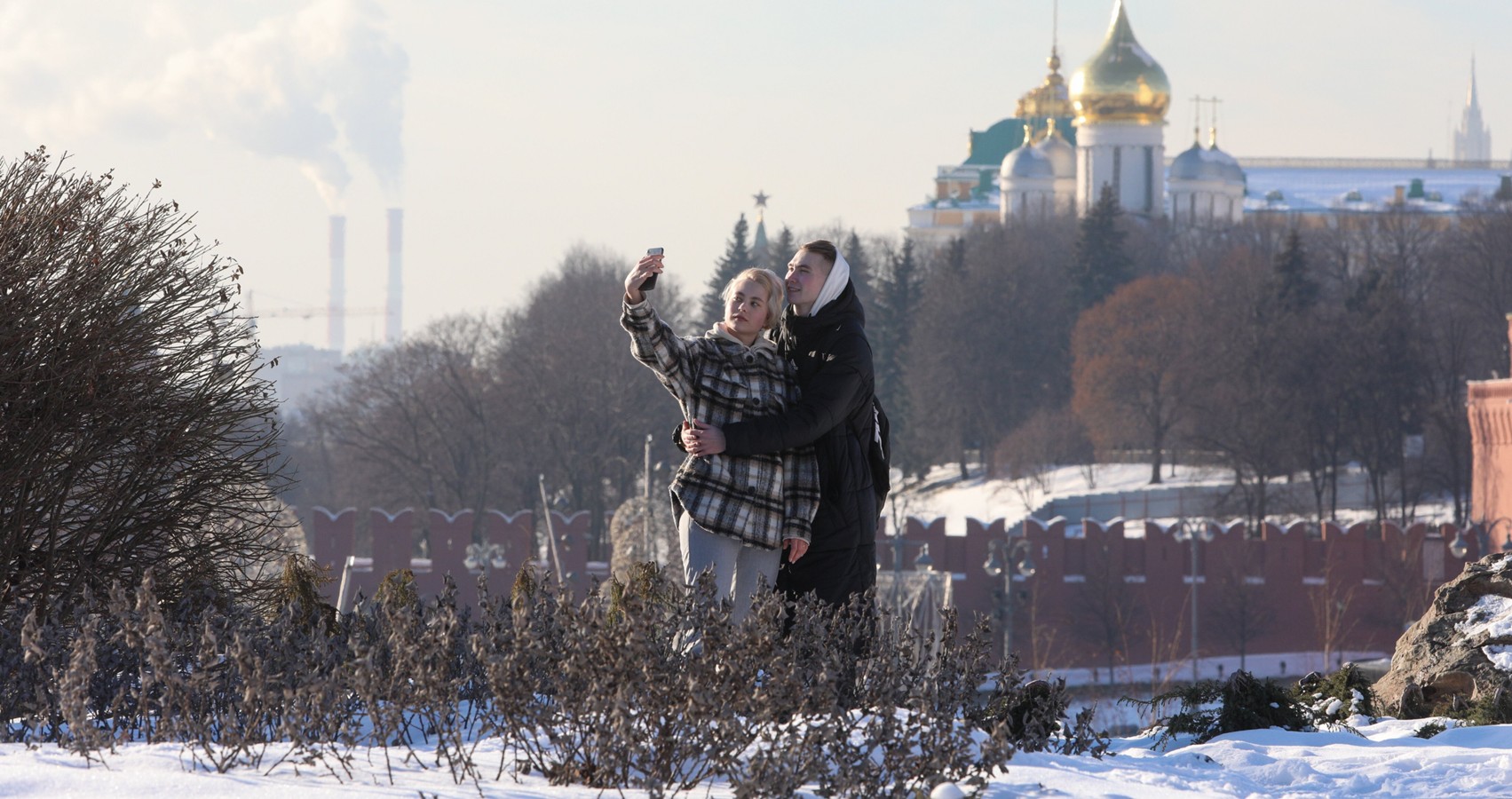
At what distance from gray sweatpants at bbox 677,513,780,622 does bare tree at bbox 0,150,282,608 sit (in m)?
1.44

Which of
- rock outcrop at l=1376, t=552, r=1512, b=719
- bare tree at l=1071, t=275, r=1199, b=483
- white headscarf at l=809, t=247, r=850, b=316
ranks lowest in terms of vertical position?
rock outcrop at l=1376, t=552, r=1512, b=719

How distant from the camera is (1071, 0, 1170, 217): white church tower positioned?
77188mm

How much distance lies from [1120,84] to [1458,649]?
7224 cm

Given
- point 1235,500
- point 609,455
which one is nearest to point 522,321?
point 609,455

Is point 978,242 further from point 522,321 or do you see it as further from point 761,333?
point 761,333

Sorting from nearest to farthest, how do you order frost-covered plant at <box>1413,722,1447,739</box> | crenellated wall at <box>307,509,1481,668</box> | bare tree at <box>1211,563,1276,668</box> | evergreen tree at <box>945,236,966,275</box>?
frost-covered plant at <box>1413,722,1447,739</box>, crenellated wall at <box>307,509,1481,668</box>, bare tree at <box>1211,563,1276,668</box>, evergreen tree at <box>945,236,966,275</box>

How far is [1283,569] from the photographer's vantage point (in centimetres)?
3281

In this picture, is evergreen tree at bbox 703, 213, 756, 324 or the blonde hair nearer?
the blonde hair

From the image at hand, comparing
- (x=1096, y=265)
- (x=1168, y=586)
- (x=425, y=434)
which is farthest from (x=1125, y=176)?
(x=1168, y=586)

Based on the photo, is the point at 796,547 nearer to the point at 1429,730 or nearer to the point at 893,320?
the point at 1429,730

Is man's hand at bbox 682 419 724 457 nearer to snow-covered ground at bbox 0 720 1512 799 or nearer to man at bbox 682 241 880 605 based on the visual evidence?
man at bbox 682 241 880 605

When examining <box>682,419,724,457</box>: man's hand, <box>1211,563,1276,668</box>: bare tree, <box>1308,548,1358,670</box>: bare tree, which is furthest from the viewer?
<box>1211,563,1276,668</box>: bare tree

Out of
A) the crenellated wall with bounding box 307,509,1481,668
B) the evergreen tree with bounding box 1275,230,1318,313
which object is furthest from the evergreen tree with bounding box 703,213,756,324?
the crenellated wall with bounding box 307,509,1481,668

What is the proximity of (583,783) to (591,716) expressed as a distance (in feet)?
0.44
